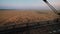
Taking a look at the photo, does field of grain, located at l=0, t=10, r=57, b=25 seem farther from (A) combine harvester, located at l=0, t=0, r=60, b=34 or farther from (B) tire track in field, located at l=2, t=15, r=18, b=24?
(A) combine harvester, located at l=0, t=0, r=60, b=34

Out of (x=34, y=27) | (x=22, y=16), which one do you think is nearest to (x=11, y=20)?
(x=22, y=16)

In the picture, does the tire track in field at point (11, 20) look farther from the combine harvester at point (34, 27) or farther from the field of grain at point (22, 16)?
the combine harvester at point (34, 27)

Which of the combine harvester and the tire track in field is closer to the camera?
the combine harvester

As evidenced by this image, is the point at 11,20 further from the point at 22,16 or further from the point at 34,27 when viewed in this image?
the point at 34,27

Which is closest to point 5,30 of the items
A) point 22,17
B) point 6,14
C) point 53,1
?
point 6,14

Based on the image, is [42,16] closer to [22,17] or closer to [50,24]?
[50,24]

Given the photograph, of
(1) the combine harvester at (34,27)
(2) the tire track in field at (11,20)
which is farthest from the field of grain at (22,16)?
(1) the combine harvester at (34,27)

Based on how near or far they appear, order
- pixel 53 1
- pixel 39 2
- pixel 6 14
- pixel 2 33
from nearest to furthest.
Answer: pixel 2 33 → pixel 6 14 → pixel 39 2 → pixel 53 1

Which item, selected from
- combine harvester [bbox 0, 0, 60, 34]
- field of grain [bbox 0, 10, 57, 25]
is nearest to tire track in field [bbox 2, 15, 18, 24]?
field of grain [bbox 0, 10, 57, 25]
